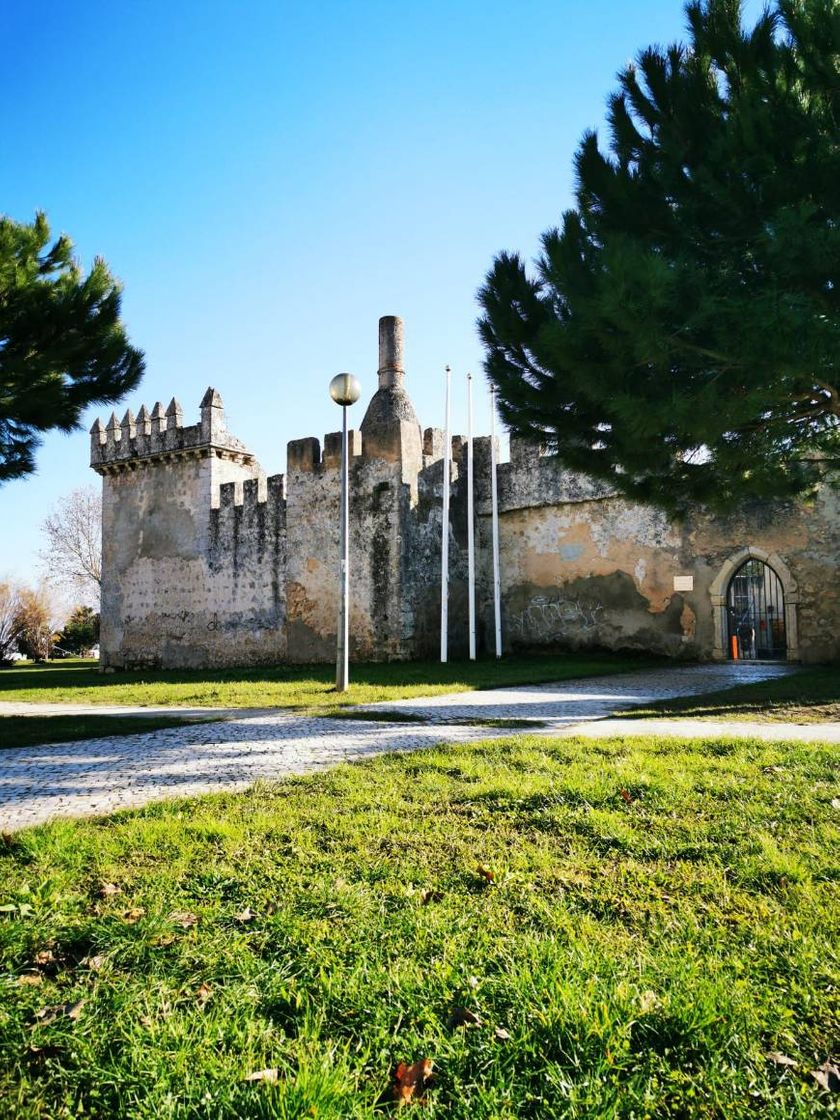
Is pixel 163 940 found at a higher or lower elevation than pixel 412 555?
lower

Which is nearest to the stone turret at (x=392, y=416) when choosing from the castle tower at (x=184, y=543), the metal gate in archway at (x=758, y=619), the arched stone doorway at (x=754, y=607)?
the castle tower at (x=184, y=543)

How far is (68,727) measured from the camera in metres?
6.89

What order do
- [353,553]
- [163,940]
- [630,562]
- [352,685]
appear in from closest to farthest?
[163,940] → [352,685] → [630,562] → [353,553]

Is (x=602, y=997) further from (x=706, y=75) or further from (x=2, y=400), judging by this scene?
(x=706, y=75)

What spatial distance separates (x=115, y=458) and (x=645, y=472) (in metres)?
17.9

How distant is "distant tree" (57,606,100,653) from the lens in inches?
1350

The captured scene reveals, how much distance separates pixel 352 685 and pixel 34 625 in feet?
79.4

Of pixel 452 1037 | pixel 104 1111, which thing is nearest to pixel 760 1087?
pixel 452 1037

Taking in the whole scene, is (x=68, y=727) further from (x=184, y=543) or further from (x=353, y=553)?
(x=184, y=543)

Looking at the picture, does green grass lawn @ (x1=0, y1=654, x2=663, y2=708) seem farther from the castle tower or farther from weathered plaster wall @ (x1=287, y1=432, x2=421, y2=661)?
the castle tower

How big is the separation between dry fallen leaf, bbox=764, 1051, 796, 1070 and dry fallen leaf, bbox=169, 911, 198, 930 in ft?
5.25

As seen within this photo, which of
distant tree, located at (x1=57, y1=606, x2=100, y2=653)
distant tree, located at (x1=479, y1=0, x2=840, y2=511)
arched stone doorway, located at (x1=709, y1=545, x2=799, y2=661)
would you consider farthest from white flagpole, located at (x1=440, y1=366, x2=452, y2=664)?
distant tree, located at (x1=57, y1=606, x2=100, y2=653)

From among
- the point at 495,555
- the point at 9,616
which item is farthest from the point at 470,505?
the point at 9,616

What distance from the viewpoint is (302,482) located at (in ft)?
59.3
